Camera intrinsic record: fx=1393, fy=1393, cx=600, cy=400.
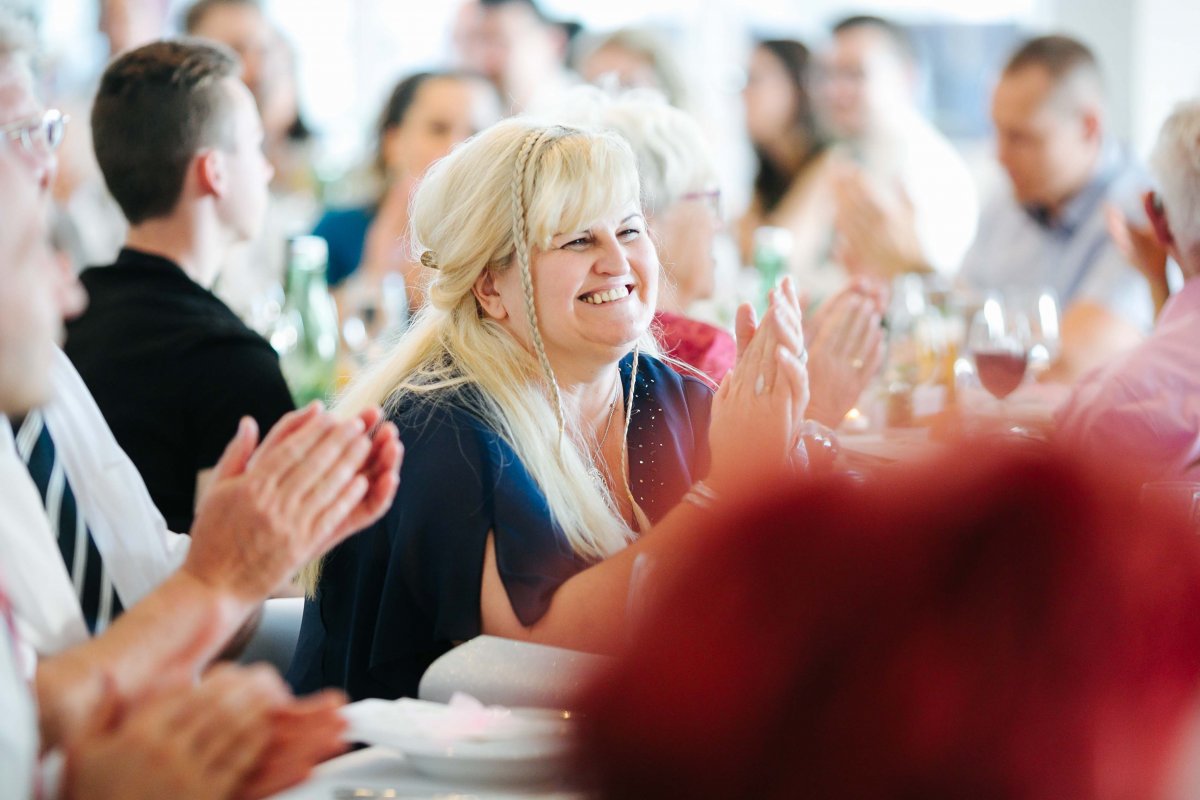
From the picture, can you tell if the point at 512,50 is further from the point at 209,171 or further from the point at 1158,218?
the point at 1158,218

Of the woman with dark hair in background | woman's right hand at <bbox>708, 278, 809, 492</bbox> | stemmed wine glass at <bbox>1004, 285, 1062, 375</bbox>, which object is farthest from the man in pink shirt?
the woman with dark hair in background

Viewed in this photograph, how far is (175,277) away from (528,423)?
984 millimetres

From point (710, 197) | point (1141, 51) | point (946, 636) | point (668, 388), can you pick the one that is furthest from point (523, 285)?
point (1141, 51)

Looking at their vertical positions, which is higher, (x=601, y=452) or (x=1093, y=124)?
(x=1093, y=124)

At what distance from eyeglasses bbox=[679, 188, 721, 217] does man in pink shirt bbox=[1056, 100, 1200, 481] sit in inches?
34.3

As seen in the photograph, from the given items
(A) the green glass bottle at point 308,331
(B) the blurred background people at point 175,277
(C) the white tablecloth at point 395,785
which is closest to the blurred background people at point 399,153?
(A) the green glass bottle at point 308,331

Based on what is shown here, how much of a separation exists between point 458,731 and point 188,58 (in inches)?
76.5

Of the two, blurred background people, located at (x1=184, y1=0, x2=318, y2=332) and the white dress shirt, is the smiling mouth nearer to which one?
the white dress shirt

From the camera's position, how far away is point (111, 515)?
1.71 m

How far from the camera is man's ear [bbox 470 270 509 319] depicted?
80.7 inches

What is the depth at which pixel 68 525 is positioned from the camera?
5.49 feet

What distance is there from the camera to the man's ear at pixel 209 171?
2734 millimetres

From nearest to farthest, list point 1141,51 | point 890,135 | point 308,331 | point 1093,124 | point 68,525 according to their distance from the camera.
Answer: point 68,525
point 308,331
point 1093,124
point 890,135
point 1141,51

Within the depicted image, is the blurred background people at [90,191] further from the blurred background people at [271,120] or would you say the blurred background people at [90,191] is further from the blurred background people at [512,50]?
the blurred background people at [512,50]
